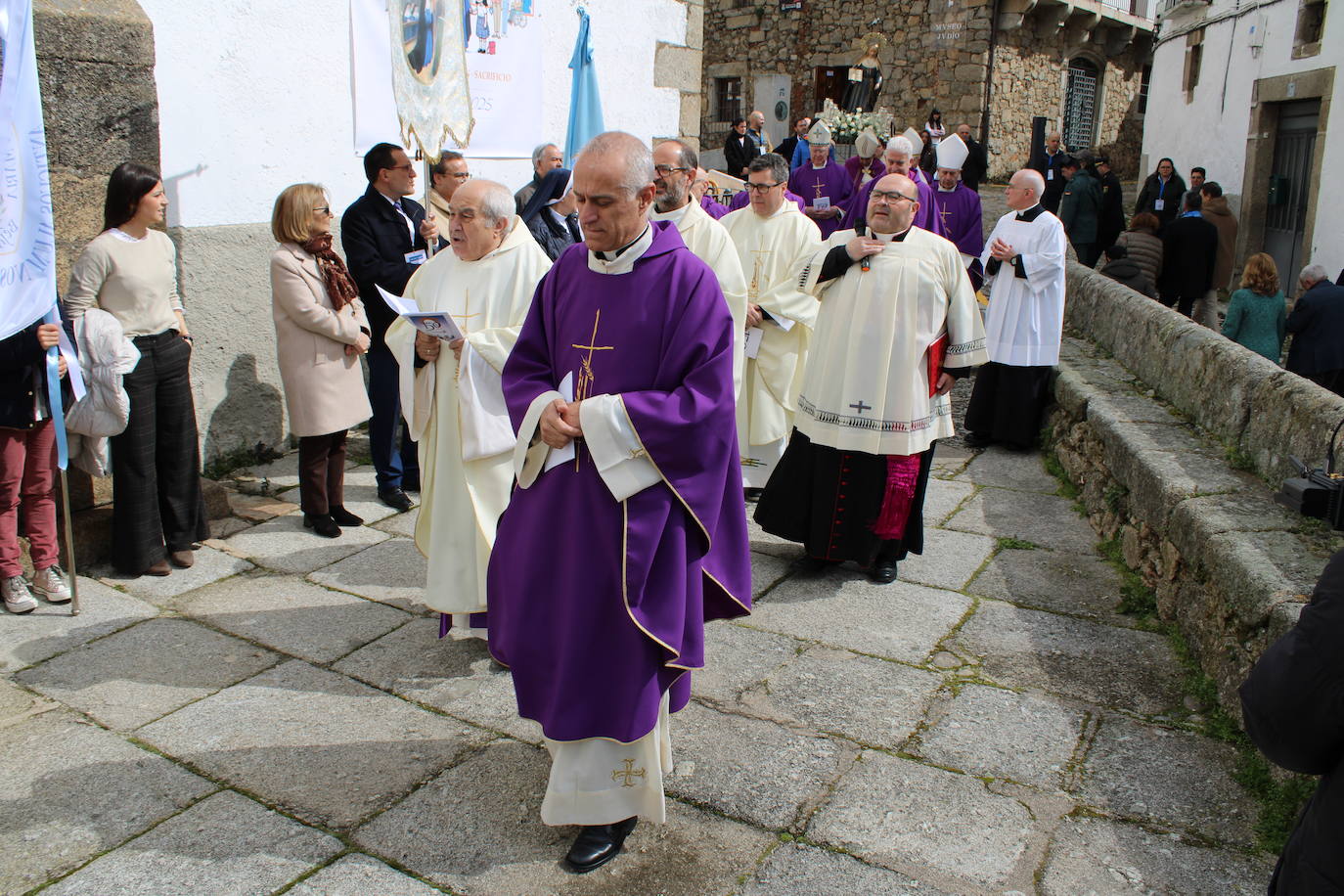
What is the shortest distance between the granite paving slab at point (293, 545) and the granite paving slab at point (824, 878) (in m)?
2.72

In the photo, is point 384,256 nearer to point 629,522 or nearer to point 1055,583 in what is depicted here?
point 629,522

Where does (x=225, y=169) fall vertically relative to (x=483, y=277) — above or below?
above

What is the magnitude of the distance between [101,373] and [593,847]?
107 inches

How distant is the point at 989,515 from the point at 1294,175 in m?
10.7

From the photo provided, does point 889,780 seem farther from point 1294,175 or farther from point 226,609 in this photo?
point 1294,175

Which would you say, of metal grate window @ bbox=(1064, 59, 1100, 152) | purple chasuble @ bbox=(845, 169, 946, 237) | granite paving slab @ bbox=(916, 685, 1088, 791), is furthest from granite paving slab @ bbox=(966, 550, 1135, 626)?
metal grate window @ bbox=(1064, 59, 1100, 152)

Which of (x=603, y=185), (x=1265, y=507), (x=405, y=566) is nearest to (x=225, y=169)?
(x=405, y=566)

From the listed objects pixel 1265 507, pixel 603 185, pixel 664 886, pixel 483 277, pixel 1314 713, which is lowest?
pixel 664 886

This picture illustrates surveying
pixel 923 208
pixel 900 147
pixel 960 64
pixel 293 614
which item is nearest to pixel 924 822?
pixel 293 614

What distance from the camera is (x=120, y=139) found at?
481cm

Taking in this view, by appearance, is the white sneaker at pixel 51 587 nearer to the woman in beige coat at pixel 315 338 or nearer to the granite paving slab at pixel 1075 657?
the woman in beige coat at pixel 315 338

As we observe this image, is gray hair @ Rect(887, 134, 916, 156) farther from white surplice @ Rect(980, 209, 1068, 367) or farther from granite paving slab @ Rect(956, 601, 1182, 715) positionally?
granite paving slab @ Rect(956, 601, 1182, 715)

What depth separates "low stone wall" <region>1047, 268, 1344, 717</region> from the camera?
3.45m

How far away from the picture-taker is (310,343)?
500cm
